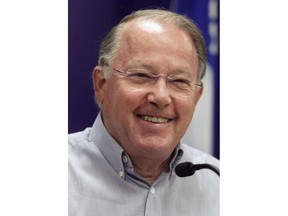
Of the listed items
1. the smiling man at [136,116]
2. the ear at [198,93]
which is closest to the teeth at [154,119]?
the smiling man at [136,116]

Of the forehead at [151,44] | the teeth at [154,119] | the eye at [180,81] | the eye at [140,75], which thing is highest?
the forehead at [151,44]

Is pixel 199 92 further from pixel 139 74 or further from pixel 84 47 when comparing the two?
pixel 84 47

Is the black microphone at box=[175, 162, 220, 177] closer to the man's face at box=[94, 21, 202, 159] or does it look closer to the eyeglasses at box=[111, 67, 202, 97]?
the man's face at box=[94, 21, 202, 159]

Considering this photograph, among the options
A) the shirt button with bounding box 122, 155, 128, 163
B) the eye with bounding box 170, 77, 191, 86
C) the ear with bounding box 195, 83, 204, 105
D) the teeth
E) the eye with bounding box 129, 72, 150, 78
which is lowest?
the shirt button with bounding box 122, 155, 128, 163

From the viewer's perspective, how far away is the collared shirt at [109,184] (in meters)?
1.30

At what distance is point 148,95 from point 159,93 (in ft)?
0.09

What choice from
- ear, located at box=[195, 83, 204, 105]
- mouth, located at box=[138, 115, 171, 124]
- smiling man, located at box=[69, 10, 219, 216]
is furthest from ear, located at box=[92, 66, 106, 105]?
ear, located at box=[195, 83, 204, 105]

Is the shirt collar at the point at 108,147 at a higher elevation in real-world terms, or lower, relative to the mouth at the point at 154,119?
lower

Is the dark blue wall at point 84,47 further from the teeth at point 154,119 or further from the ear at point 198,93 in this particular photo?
the ear at point 198,93

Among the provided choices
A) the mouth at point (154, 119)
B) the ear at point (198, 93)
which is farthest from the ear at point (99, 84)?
the ear at point (198, 93)

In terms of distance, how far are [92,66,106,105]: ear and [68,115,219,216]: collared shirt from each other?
53mm

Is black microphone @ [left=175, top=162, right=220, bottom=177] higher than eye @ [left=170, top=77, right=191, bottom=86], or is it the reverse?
eye @ [left=170, top=77, right=191, bottom=86]

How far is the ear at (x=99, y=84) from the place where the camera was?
4.31 feet

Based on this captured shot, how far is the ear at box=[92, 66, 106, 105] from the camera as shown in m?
1.31
